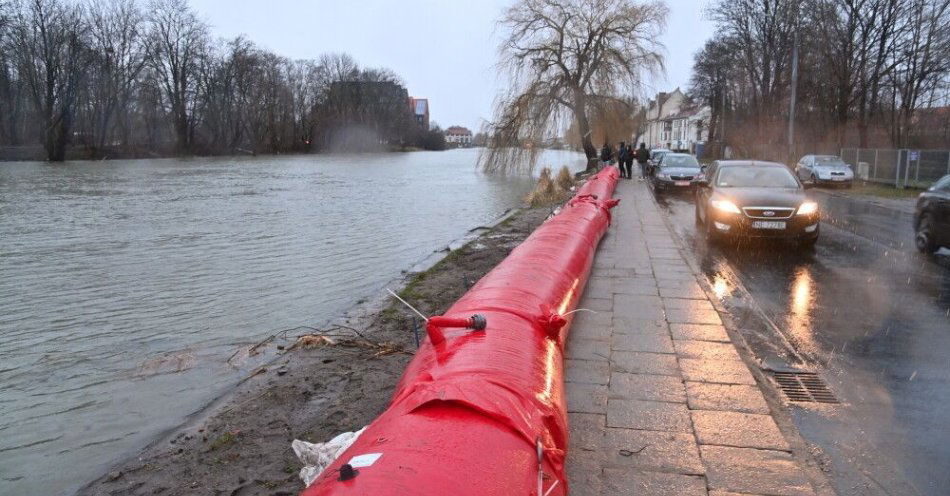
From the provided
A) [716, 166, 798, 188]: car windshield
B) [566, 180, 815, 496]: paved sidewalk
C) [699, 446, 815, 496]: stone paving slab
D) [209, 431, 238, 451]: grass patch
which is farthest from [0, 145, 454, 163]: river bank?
[699, 446, 815, 496]: stone paving slab

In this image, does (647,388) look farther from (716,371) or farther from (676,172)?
(676,172)

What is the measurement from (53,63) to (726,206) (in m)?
71.0

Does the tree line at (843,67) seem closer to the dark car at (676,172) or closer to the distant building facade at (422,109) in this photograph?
the dark car at (676,172)

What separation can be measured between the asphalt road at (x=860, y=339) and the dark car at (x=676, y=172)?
12.2 metres

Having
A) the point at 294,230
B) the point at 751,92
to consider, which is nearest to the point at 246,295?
the point at 294,230

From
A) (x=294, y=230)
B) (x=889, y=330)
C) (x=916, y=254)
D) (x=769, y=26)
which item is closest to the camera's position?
(x=889, y=330)

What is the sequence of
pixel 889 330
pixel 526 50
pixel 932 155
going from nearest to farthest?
1. pixel 889 330
2. pixel 932 155
3. pixel 526 50

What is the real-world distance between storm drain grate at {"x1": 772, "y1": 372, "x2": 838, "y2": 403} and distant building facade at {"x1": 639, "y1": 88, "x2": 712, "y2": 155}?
73012mm

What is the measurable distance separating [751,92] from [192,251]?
49055 mm

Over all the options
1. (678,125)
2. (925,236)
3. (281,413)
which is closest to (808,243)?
(925,236)

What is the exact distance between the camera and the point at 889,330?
20.6ft

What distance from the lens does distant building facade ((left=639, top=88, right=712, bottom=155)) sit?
3370 inches

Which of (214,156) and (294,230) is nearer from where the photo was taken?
(294,230)

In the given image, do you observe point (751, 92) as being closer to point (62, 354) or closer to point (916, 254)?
point (916, 254)
